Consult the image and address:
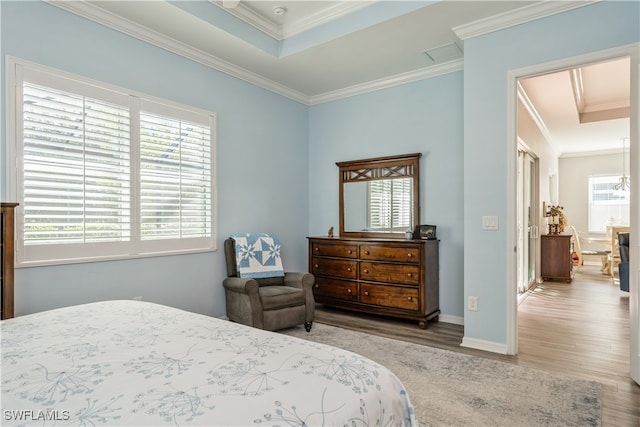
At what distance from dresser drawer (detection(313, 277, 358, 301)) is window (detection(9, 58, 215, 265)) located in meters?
1.43

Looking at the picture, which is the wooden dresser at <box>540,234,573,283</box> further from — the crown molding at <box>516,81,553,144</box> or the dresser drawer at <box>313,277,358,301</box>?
the dresser drawer at <box>313,277,358,301</box>

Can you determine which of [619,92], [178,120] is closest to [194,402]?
[178,120]

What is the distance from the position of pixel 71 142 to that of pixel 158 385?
246 cm

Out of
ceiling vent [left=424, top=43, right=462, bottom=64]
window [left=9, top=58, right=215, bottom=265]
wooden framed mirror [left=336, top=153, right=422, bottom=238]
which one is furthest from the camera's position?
wooden framed mirror [left=336, top=153, right=422, bottom=238]

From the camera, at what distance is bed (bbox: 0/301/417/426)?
93 centimetres

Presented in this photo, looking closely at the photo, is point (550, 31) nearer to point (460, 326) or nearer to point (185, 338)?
point (460, 326)

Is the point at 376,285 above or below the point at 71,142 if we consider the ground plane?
below

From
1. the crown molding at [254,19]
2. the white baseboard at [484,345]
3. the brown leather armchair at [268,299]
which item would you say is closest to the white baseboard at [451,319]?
the white baseboard at [484,345]

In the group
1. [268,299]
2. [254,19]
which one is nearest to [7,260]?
[268,299]

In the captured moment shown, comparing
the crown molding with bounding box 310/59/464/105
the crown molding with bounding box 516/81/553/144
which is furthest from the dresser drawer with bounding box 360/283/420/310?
the crown molding with bounding box 516/81/553/144

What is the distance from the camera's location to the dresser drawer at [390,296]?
3.82 m

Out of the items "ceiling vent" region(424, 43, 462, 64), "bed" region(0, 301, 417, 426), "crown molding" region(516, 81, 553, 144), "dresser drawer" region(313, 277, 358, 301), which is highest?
"ceiling vent" region(424, 43, 462, 64)

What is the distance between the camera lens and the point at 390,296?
396 cm

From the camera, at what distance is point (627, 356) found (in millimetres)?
3080
